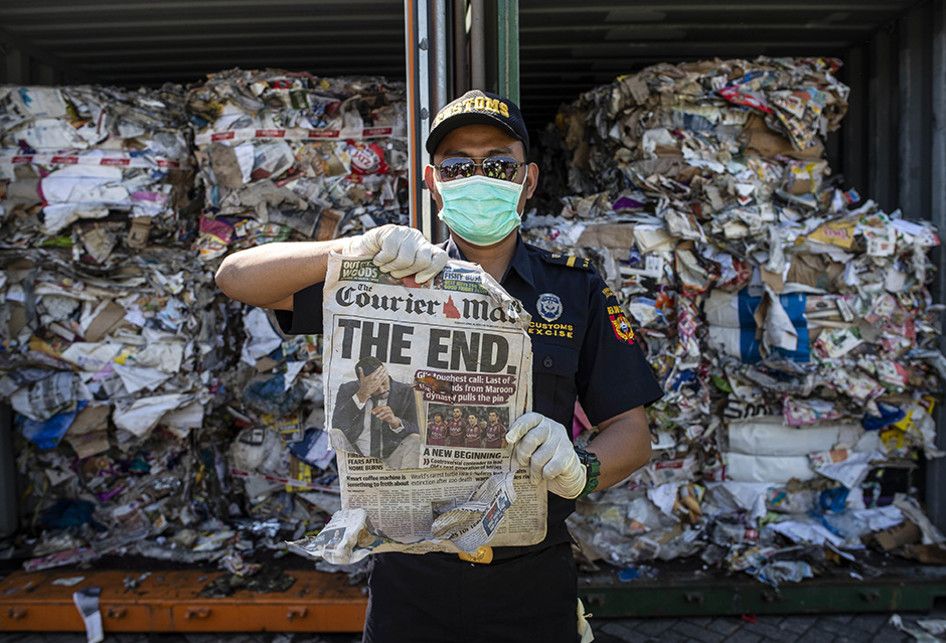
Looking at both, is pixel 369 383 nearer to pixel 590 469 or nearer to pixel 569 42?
pixel 590 469

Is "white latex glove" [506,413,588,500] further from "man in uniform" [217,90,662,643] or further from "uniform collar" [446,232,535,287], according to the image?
"uniform collar" [446,232,535,287]

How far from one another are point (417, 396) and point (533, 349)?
361mm

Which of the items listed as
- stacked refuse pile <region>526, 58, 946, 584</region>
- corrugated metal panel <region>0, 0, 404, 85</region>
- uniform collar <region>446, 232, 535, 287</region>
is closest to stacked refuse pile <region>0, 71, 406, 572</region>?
corrugated metal panel <region>0, 0, 404, 85</region>

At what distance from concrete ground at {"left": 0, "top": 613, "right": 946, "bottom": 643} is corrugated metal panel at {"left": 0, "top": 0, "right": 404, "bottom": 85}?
3.57 m

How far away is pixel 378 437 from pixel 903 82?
14.5 ft

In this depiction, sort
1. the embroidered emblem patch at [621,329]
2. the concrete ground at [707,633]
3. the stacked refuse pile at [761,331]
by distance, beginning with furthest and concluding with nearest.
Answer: the stacked refuse pile at [761,331] → the concrete ground at [707,633] → the embroidered emblem patch at [621,329]

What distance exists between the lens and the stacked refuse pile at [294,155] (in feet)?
12.6

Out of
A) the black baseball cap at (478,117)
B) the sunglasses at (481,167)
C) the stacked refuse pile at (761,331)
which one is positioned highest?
the black baseball cap at (478,117)

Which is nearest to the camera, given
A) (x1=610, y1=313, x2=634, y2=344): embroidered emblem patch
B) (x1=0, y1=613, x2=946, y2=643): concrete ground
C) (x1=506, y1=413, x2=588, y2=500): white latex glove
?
(x1=506, y1=413, x2=588, y2=500): white latex glove

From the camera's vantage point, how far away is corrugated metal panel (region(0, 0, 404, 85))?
376cm

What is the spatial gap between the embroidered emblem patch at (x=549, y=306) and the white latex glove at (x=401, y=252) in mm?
364

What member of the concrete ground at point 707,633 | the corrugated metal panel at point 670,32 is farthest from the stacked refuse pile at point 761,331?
the corrugated metal panel at point 670,32

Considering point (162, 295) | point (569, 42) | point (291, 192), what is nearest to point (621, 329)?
point (291, 192)

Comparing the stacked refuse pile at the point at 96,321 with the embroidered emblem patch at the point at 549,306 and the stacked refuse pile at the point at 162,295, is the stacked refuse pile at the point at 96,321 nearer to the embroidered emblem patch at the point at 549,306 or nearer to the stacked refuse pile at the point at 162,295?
the stacked refuse pile at the point at 162,295
